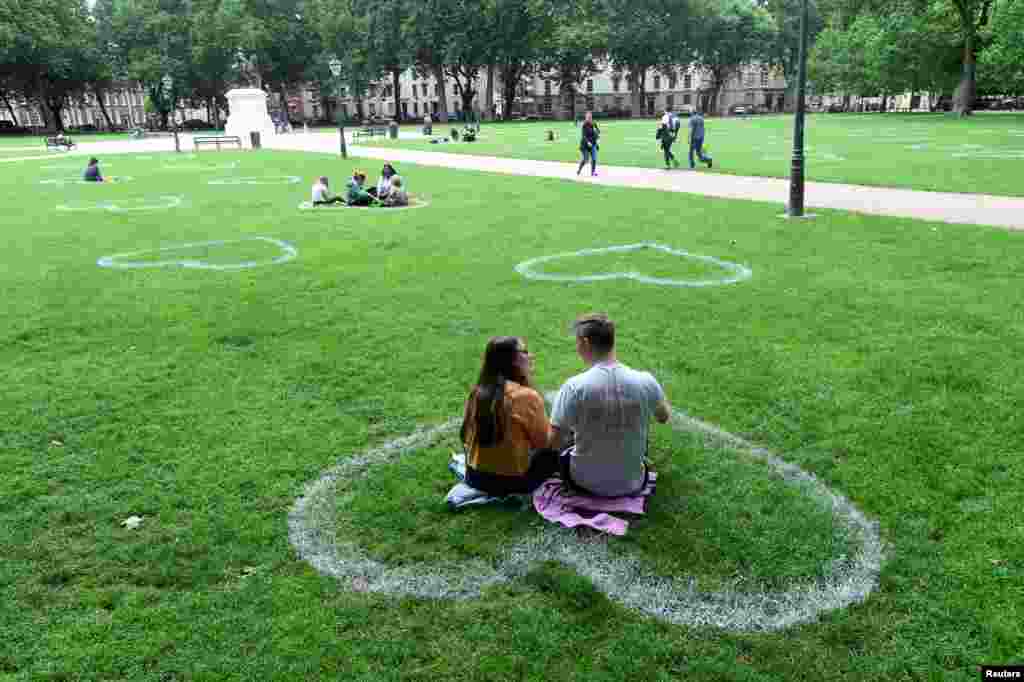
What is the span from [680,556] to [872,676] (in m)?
1.14

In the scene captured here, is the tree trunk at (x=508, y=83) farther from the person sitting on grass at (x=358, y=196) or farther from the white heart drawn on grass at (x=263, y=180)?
the person sitting on grass at (x=358, y=196)

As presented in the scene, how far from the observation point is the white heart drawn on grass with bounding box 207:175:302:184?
2492 cm

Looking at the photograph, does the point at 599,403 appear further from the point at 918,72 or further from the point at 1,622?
the point at 918,72

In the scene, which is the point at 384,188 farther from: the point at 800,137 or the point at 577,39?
the point at 577,39

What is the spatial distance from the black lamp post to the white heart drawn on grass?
630 inches

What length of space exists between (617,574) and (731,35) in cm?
9291

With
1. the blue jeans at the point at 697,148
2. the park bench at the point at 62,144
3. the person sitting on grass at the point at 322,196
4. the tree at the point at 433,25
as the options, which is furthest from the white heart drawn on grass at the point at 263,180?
the tree at the point at 433,25

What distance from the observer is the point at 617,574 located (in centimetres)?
414

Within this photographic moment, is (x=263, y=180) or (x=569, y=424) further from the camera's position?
(x=263, y=180)

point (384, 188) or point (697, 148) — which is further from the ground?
point (697, 148)

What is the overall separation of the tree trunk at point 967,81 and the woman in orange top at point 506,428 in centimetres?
6268

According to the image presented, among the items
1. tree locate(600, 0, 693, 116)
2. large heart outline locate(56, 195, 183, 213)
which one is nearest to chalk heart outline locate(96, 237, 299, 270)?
large heart outline locate(56, 195, 183, 213)

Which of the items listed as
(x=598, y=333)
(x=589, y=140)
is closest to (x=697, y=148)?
(x=589, y=140)

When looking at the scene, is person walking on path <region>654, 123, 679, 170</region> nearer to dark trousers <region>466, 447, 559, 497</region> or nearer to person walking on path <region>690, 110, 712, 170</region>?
person walking on path <region>690, 110, 712, 170</region>
